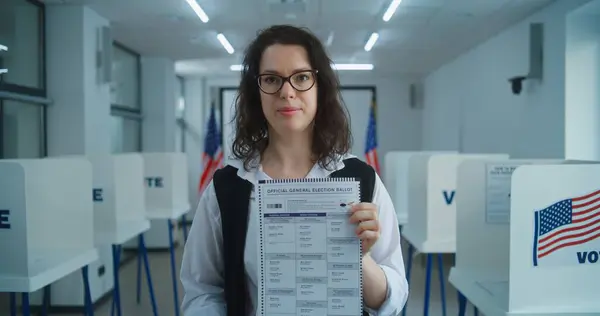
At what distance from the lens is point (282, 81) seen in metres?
1.04

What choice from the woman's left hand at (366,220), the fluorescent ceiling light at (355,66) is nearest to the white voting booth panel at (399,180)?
the woman's left hand at (366,220)

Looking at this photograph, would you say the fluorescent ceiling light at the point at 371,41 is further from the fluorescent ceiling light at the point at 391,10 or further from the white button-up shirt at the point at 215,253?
the white button-up shirt at the point at 215,253

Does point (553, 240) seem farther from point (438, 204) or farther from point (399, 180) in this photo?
point (399, 180)

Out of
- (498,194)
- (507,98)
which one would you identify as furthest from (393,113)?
(498,194)

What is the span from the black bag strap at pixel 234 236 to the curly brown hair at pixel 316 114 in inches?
2.8

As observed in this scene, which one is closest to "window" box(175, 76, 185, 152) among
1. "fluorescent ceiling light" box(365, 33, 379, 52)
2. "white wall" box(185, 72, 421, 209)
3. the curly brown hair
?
"white wall" box(185, 72, 421, 209)

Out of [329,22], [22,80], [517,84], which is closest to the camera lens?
[22,80]

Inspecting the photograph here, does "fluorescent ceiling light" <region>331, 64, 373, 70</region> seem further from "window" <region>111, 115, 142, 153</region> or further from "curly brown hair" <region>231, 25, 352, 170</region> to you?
"curly brown hair" <region>231, 25, 352, 170</region>

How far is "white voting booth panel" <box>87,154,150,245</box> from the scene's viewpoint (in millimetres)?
3326

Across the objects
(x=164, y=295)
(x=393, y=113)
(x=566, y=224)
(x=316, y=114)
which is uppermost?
(x=393, y=113)

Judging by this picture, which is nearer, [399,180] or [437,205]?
[437,205]

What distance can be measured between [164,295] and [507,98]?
3844 mm

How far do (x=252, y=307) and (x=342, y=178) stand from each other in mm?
356

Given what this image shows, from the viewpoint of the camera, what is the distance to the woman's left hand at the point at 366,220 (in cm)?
96
